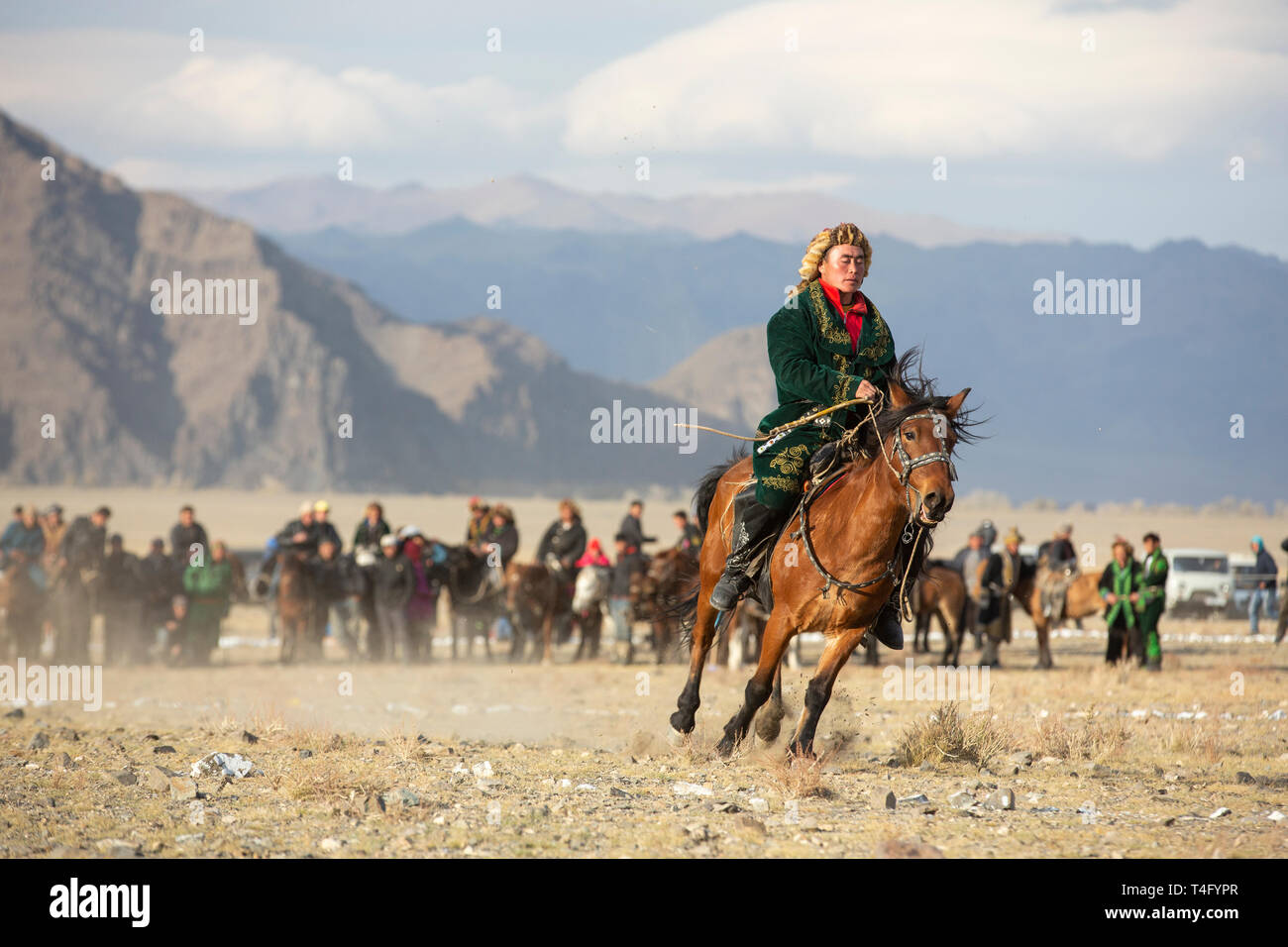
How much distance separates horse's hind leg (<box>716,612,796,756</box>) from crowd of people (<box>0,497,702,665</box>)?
34.8 feet

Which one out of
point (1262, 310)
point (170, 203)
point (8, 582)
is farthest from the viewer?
point (1262, 310)

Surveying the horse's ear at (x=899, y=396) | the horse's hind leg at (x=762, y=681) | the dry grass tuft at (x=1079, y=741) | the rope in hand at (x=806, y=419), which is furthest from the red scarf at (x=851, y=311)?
the dry grass tuft at (x=1079, y=741)

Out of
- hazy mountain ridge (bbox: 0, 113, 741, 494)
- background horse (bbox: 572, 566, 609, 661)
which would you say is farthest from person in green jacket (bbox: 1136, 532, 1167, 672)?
hazy mountain ridge (bbox: 0, 113, 741, 494)

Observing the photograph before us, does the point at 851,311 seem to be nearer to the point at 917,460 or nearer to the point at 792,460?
the point at 792,460

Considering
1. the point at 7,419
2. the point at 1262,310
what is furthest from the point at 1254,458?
the point at 7,419

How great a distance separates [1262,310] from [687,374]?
102 metres

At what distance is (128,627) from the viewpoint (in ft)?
69.3

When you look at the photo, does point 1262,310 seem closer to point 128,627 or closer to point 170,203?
point 170,203

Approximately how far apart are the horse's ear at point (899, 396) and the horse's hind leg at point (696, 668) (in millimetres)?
2197

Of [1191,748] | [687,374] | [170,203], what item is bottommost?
[1191,748]

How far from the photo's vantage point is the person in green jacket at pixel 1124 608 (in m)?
18.7

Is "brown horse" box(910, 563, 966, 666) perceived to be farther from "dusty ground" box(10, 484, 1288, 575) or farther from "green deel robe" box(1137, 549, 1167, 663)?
"dusty ground" box(10, 484, 1288, 575)

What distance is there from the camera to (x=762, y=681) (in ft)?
27.9
